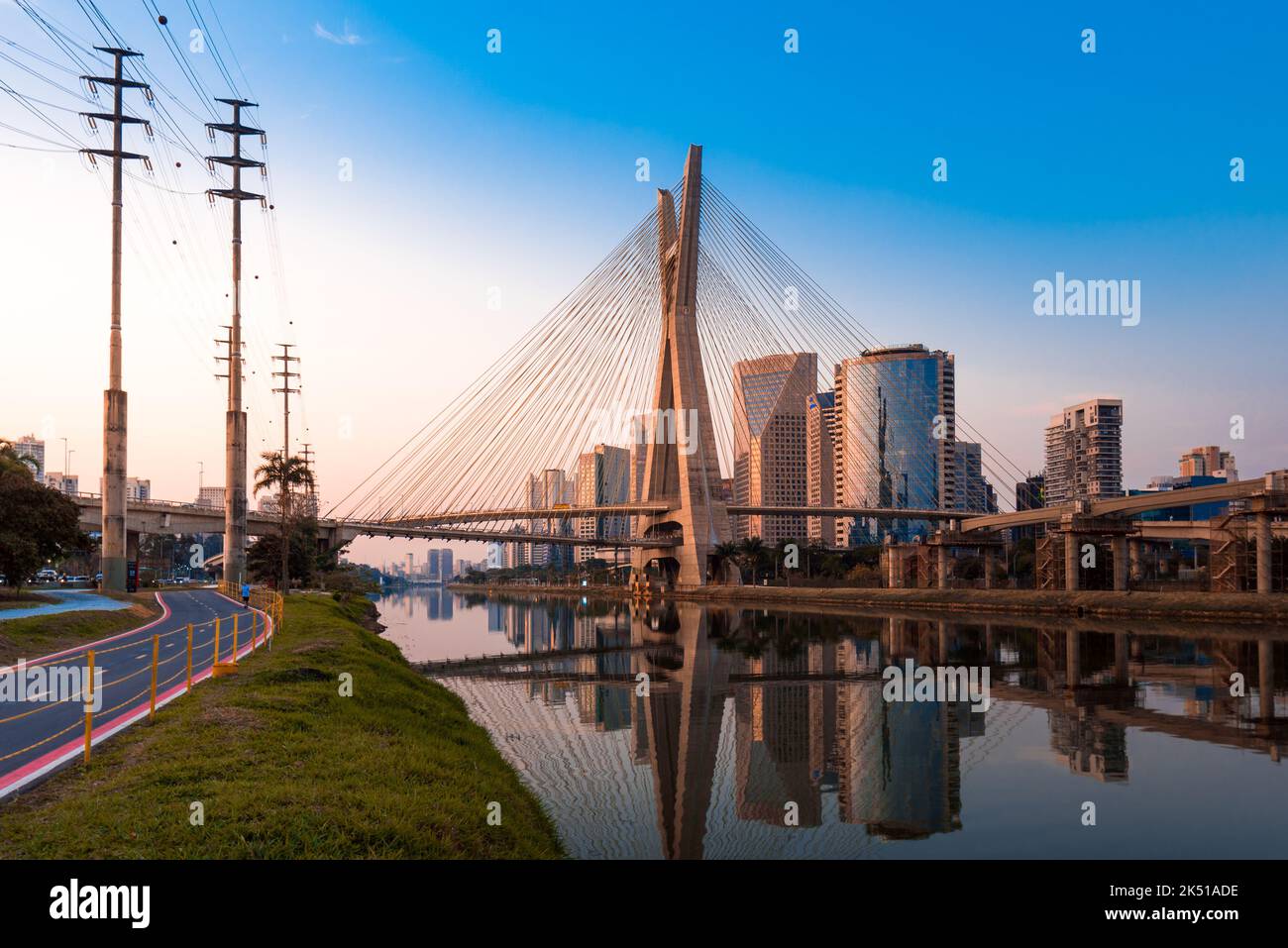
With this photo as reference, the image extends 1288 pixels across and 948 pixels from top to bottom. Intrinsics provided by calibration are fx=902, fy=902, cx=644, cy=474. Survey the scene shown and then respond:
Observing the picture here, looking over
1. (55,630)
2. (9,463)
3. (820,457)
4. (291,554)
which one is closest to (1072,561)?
(291,554)

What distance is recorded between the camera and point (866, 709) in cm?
2259

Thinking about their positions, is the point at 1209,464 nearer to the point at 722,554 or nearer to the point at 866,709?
the point at 722,554

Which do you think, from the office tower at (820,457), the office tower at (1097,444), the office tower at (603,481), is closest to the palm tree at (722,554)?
the office tower at (603,481)

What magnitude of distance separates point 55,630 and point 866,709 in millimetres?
20420

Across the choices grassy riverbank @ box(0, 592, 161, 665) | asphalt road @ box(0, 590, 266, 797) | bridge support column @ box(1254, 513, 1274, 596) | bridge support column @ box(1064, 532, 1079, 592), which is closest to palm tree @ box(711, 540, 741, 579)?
bridge support column @ box(1064, 532, 1079, 592)

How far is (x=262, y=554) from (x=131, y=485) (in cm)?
14472

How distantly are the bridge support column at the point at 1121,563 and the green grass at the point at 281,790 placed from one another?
54642 millimetres

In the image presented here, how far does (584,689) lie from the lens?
2831 cm

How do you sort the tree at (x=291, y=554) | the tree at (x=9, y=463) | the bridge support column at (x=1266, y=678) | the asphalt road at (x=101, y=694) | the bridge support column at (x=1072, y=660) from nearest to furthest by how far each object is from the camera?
the asphalt road at (x=101, y=694), the bridge support column at (x=1266, y=678), the bridge support column at (x=1072, y=660), the tree at (x=9, y=463), the tree at (x=291, y=554)

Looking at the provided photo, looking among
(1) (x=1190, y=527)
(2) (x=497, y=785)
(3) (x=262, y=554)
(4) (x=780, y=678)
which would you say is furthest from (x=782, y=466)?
(2) (x=497, y=785)

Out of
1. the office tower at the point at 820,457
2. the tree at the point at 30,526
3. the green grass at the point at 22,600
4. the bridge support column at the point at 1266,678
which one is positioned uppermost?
the office tower at the point at 820,457

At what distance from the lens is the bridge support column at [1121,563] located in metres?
59.0

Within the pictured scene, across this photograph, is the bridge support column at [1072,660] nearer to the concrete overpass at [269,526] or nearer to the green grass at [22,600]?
the green grass at [22,600]
